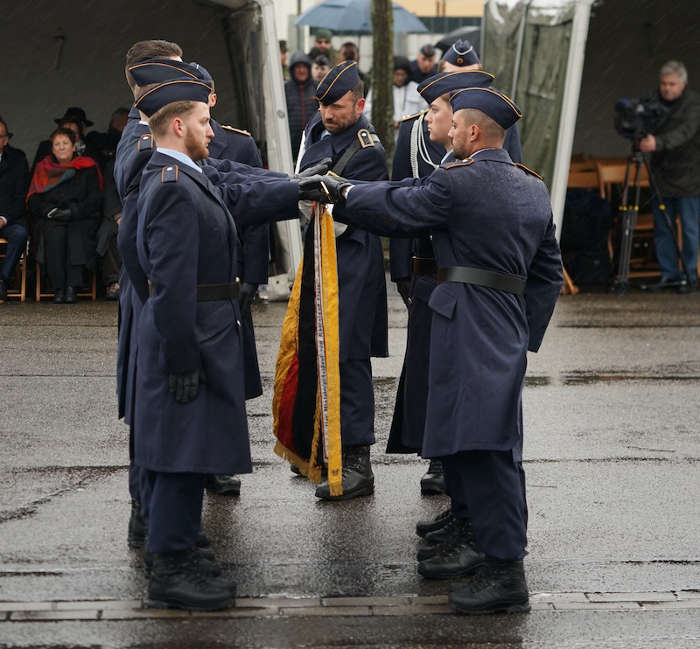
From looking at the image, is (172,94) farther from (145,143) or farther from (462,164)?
(462,164)

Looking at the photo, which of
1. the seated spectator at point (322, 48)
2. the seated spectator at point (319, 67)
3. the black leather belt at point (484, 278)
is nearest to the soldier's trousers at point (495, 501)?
the black leather belt at point (484, 278)

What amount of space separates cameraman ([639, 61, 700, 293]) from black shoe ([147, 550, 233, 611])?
9001mm

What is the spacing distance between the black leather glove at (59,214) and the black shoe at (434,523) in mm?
7441

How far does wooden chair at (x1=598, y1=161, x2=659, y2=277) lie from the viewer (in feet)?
46.8

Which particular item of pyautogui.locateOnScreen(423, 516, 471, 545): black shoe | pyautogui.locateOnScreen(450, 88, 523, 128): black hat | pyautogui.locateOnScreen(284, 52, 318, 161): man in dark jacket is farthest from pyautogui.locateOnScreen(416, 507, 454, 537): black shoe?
pyautogui.locateOnScreen(284, 52, 318, 161): man in dark jacket

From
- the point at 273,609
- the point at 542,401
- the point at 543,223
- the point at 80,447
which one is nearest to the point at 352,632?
the point at 273,609

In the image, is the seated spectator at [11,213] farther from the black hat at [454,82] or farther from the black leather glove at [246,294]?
the black hat at [454,82]

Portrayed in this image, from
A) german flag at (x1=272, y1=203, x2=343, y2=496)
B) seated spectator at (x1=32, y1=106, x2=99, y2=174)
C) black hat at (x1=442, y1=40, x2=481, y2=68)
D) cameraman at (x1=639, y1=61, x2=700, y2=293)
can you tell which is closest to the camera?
german flag at (x1=272, y1=203, x2=343, y2=496)

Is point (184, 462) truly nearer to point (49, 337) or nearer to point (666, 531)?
point (666, 531)

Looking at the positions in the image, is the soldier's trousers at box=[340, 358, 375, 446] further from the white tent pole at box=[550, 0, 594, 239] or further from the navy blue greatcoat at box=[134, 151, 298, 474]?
the white tent pole at box=[550, 0, 594, 239]

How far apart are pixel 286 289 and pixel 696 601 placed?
7.95 m

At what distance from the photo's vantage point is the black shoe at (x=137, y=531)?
556 cm

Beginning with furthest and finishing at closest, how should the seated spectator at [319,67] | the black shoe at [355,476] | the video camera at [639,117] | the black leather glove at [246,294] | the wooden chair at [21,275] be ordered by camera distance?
the seated spectator at [319,67] → the video camera at [639,117] → the wooden chair at [21,275] → the black leather glove at [246,294] → the black shoe at [355,476]

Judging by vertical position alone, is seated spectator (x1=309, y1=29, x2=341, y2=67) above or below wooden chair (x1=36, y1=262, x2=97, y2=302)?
above
